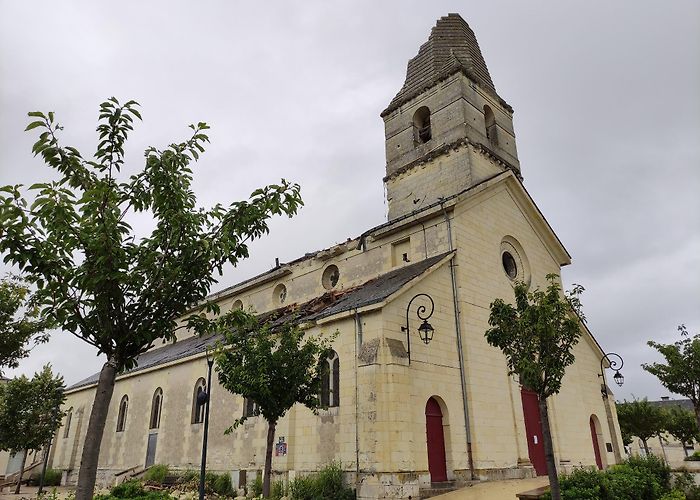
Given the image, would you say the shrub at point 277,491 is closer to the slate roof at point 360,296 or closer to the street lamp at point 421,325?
the slate roof at point 360,296

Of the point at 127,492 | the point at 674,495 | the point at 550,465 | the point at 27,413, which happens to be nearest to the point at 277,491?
the point at 127,492

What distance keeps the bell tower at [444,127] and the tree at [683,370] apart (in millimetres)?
9844

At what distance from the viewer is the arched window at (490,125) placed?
2359 centimetres

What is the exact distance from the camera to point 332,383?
14.9m

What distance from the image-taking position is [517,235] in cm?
2073

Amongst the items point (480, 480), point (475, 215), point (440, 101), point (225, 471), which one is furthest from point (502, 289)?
point (225, 471)

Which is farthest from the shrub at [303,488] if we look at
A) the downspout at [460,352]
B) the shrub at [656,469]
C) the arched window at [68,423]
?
the arched window at [68,423]

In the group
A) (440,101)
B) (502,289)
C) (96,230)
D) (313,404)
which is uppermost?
(440,101)

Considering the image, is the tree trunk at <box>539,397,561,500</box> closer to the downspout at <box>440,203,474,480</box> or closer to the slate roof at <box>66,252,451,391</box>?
the downspout at <box>440,203,474,480</box>

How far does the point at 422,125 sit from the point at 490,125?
330 centimetres

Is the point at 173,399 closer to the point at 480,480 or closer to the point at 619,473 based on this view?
the point at 480,480

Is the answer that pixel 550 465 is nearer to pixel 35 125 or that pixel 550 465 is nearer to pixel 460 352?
pixel 460 352

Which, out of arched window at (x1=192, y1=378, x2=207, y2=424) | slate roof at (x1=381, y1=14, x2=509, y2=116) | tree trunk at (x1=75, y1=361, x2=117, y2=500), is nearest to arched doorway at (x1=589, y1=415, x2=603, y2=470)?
slate roof at (x1=381, y1=14, x2=509, y2=116)

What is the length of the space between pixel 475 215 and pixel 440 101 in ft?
23.3
